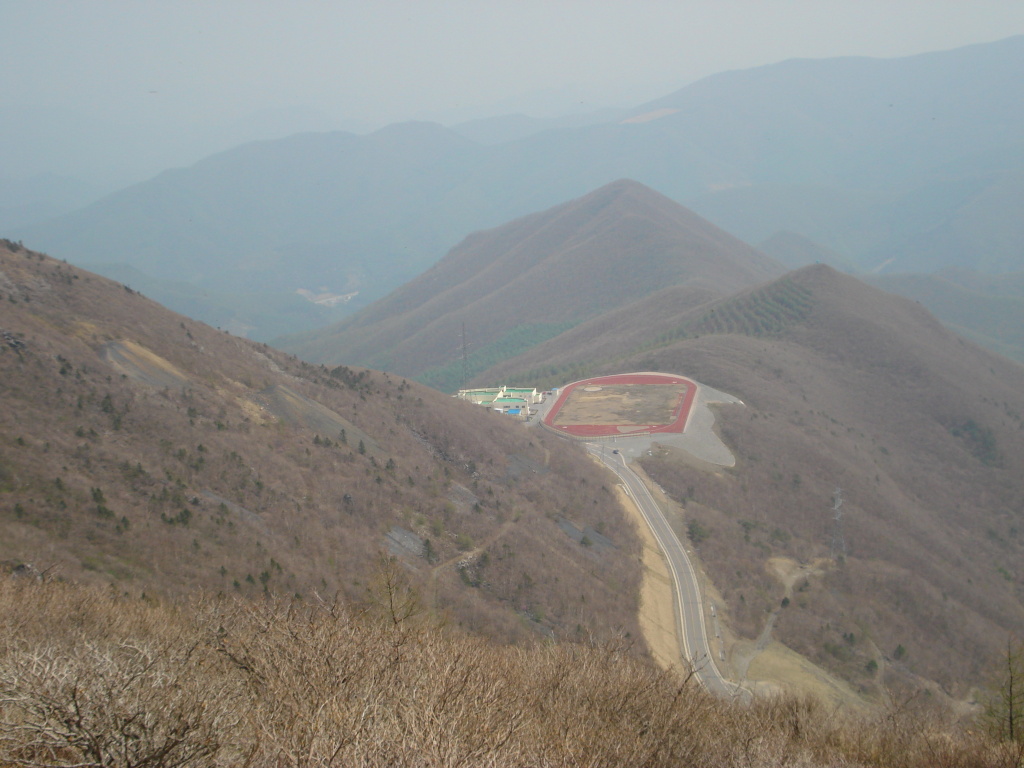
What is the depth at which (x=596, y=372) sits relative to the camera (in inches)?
2933

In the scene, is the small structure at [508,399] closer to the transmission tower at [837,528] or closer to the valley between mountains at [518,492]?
the valley between mountains at [518,492]

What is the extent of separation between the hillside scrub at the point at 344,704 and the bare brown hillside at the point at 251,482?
4.57 metres

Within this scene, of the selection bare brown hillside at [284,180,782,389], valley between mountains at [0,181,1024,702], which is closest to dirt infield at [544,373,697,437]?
valley between mountains at [0,181,1024,702]

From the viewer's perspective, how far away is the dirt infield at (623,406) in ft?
183

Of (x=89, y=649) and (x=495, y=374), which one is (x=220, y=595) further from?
(x=495, y=374)

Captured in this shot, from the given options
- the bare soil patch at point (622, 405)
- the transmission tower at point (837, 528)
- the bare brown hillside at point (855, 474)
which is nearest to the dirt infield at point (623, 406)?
the bare soil patch at point (622, 405)

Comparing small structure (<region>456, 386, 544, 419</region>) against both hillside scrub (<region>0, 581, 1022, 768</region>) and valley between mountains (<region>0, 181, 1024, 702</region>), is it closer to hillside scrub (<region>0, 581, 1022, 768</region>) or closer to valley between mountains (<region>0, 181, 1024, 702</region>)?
valley between mountains (<region>0, 181, 1024, 702</region>)

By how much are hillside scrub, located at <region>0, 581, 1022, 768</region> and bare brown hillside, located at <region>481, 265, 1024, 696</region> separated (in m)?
19.3

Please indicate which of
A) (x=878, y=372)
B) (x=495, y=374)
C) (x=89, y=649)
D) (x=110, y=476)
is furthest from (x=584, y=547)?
(x=495, y=374)

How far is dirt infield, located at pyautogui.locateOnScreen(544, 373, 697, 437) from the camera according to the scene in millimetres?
55750

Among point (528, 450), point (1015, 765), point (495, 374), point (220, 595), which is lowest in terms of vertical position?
point (495, 374)

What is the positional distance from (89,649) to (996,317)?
189 metres

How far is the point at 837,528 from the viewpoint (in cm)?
4259

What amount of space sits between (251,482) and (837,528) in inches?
1474
